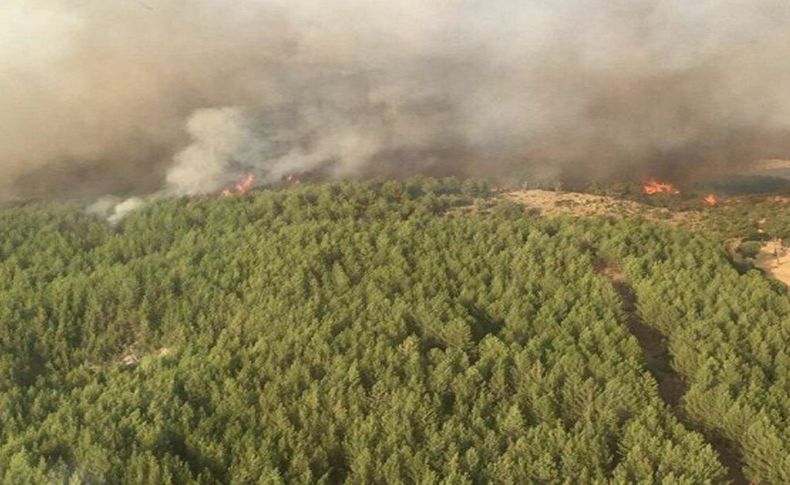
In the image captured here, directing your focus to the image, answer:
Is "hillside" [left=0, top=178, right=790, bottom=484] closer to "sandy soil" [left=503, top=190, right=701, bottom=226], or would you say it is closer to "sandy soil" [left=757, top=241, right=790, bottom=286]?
"sandy soil" [left=757, top=241, right=790, bottom=286]

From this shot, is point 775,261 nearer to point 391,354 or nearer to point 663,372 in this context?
point 663,372

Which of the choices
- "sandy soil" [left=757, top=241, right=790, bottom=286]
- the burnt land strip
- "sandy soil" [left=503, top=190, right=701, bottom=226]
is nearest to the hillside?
the burnt land strip

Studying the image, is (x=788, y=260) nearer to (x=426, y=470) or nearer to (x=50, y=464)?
(x=426, y=470)

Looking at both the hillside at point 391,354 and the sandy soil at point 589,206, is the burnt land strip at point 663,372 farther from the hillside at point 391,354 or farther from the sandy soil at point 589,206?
the sandy soil at point 589,206

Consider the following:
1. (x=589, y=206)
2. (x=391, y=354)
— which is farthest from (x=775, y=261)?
(x=391, y=354)

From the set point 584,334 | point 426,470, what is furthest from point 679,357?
point 426,470
